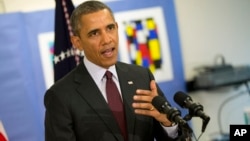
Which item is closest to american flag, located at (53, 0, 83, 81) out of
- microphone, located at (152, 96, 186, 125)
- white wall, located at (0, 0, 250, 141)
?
white wall, located at (0, 0, 250, 141)

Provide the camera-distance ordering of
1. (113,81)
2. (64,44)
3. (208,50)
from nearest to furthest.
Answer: (113,81)
(64,44)
(208,50)

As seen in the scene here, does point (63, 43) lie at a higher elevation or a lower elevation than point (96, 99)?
higher

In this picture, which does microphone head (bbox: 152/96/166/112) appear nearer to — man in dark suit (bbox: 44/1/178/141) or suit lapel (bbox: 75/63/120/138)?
man in dark suit (bbox: 44/1/178/141)

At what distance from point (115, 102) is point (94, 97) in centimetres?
10

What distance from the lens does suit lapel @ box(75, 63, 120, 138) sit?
53.4 inches

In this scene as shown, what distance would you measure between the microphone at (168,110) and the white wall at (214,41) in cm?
196

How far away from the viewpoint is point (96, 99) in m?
1.39

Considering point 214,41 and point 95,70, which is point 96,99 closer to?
point 95,70

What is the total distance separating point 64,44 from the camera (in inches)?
91.5

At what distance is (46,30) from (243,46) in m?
1.89

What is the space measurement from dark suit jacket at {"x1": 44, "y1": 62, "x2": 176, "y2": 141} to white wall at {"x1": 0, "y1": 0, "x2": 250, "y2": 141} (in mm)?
1742

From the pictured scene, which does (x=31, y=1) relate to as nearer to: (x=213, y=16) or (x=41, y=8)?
(x=41, y=8)

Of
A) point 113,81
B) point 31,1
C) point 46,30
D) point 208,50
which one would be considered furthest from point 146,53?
point 113,81

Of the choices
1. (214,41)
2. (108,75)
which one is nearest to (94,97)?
(108,75)
